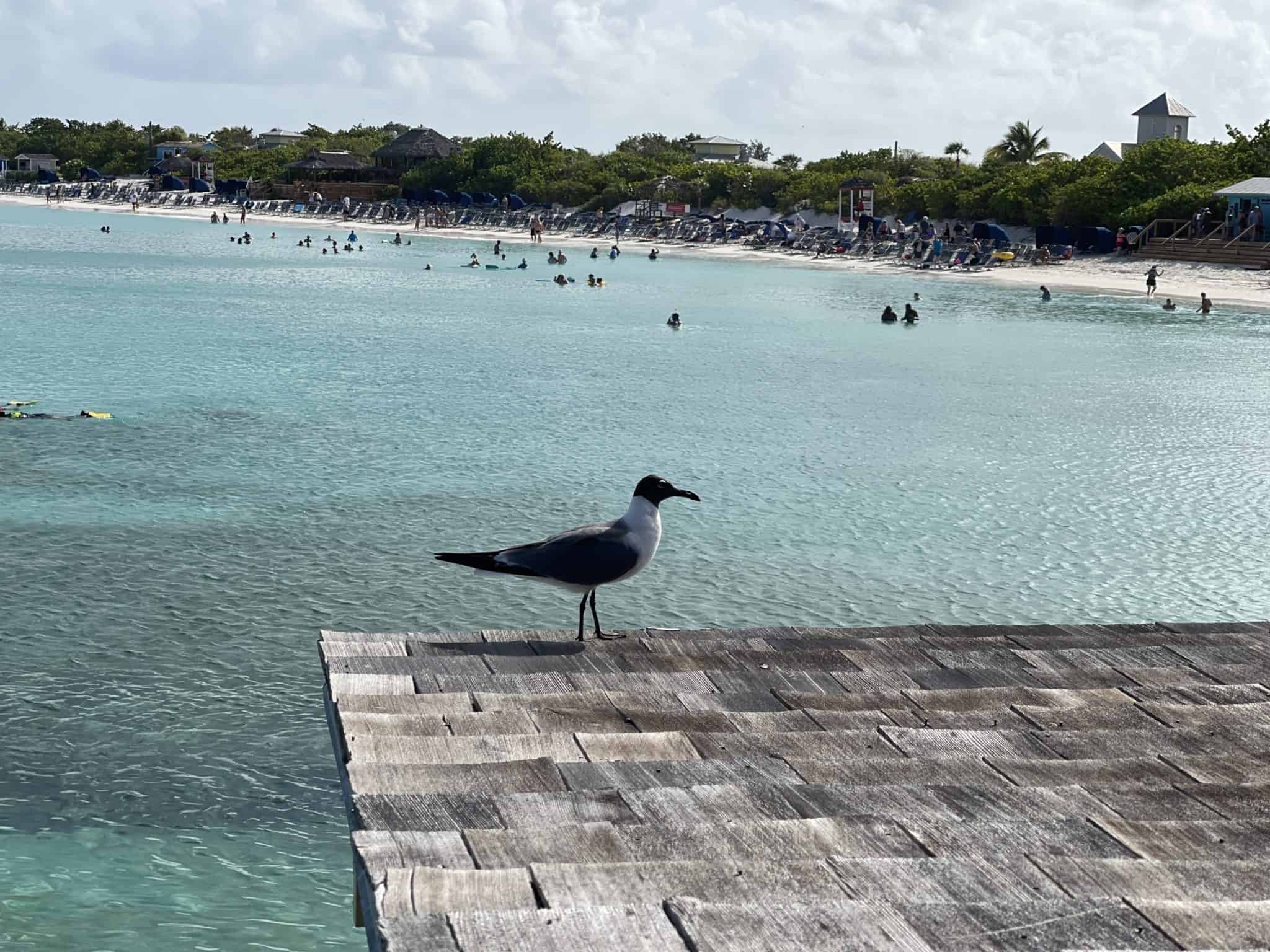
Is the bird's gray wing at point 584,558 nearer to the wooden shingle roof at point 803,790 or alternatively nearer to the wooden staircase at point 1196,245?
the wooden shingle roof at point 803,790

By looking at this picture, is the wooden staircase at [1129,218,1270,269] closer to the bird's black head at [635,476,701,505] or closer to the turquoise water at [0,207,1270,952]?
the turquoise water at [0,207,1270,952]

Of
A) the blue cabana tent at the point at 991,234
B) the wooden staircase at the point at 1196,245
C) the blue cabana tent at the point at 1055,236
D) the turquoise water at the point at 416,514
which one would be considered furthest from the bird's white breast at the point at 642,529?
the blue cabana tent at the point at 1055,236

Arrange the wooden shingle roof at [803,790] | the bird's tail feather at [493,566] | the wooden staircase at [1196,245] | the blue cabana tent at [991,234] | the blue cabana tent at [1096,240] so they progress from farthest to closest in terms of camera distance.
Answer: the blue cabana tent at [991,234]
the blue cabana tent at [1096,240]
the wooden staircase at [1196,245]
the bird's tail feather at [493,566]
the wooden shingle roof at [803,790]

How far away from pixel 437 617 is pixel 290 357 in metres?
20.6

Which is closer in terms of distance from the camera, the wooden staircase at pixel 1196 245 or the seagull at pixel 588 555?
the seagull at pixel 588 555

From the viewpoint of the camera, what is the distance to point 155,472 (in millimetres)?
17844

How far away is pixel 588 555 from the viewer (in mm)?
7105

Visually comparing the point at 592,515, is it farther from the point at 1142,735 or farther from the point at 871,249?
the point at 871,249

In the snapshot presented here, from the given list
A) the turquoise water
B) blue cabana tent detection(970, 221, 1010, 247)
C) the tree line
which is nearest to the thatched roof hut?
the tree line

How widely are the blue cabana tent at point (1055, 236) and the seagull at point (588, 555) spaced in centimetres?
6215

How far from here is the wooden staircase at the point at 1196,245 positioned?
5450 centimetres

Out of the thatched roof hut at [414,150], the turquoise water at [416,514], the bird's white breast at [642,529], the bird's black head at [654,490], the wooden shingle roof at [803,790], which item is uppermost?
the thatched roof hut at [414,150]

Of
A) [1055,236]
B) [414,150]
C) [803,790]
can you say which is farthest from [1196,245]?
[414,150]

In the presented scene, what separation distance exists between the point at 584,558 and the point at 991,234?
62984 millimetres
